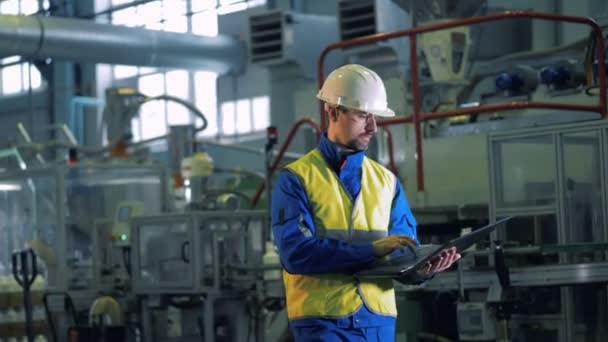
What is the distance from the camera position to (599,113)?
855 centimetres

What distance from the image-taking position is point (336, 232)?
4.63 meters

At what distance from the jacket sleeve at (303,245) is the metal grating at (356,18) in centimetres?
879

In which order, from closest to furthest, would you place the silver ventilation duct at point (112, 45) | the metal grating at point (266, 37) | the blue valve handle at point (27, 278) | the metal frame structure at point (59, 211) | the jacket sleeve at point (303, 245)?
the jacket sleeve at point (303, 245) < the blue valve handle at point (27, 278) < the metal frame structure at point (59, 211) < the metal grating at point (266, 37) < the silver ventilation duct at point (112, 45)

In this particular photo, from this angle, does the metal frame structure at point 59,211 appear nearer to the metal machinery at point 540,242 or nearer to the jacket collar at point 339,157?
the metal machinery at point 540,242

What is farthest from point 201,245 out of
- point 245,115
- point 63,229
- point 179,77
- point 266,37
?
point 179,77

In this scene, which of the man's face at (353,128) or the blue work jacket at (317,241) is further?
the man's face at (353,128)

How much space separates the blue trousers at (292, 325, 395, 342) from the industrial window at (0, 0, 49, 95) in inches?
770

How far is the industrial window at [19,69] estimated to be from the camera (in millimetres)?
23906

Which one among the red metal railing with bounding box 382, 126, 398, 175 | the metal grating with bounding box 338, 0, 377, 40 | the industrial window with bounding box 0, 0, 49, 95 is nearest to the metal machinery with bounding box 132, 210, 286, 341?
the red metal railing with bounding box 382, 126, 398, 175

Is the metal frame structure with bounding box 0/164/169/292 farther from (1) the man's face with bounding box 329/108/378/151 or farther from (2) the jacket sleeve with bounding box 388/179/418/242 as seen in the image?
(1) the man's face with bounding box 329/108/378/151

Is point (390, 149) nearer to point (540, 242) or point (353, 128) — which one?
point (540, 242)

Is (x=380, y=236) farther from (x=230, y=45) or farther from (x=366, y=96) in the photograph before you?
(x=230, y=45)

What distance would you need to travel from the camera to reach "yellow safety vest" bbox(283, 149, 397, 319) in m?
4.57

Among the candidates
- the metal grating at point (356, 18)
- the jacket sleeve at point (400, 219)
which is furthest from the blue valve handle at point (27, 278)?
the jacket sleeve at point (400, 219)
